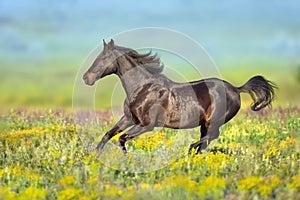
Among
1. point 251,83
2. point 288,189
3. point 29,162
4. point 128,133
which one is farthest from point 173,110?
point 288,189

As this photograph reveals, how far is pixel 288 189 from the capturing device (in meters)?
6.62

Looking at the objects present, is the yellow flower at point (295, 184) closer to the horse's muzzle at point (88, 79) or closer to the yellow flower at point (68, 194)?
the yellow flower at point (68, 194)

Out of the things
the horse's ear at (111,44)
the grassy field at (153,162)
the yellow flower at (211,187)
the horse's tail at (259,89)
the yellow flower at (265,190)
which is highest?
the horse's ear at (111,44)

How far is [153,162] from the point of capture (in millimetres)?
8297

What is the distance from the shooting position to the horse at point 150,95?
902cm

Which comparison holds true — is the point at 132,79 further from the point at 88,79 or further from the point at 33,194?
the point at 33,194

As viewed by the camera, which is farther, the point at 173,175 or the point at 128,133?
the point at 128,133

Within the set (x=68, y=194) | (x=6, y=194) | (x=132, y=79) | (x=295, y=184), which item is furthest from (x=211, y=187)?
(x=132, y=79)

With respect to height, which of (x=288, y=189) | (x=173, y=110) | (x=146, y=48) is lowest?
(x=288, y=189)

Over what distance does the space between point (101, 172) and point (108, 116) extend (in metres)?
6.49

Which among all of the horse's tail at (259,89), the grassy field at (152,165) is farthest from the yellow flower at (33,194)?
the horse's tail at (259,89)

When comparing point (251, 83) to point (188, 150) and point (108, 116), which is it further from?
point (108, 116)

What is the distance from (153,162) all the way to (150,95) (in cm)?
128

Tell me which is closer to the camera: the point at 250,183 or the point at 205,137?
the point at 250,183
